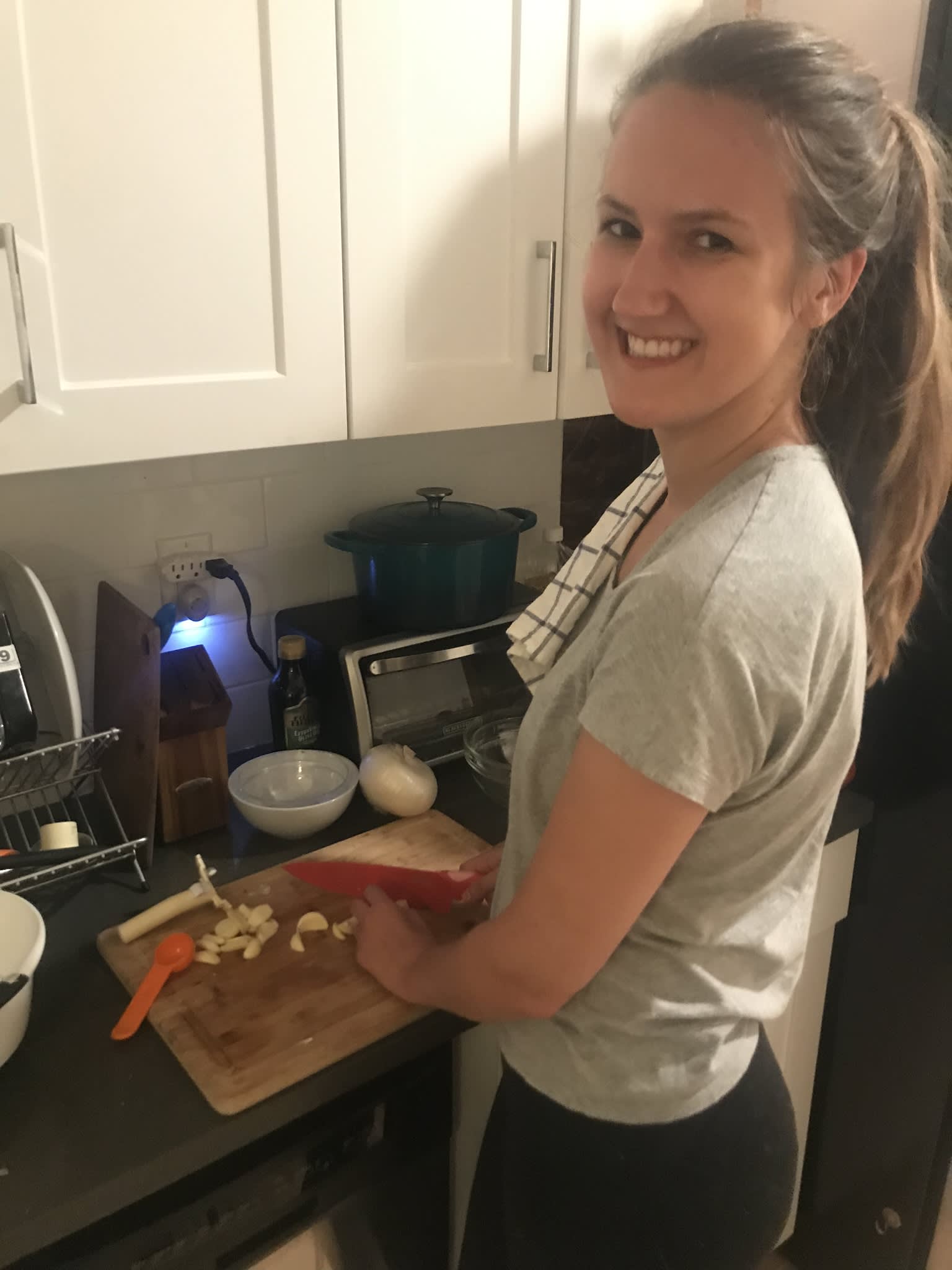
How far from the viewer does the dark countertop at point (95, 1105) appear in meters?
0.80

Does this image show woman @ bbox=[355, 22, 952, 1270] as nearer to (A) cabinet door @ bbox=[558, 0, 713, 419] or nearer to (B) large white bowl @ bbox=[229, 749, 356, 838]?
(B) large white bowl @ bbox=[229, 749, 356, 838]

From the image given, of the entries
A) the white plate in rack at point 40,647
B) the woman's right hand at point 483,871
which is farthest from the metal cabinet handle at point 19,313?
the woman's right hand at point 483,871

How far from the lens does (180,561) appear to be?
4.74ft

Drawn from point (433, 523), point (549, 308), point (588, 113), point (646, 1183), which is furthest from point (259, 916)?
point (588, 113)

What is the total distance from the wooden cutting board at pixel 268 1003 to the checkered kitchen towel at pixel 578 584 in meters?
0.34

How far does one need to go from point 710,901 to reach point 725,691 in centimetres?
23

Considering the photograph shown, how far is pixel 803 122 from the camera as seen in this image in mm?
706

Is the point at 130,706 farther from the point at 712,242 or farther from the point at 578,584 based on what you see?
the point at 712,242

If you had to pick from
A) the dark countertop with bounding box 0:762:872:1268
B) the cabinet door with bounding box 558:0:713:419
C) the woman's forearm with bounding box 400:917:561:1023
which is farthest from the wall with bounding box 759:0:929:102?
the dark countertop with bounding box 0:762:872:1268

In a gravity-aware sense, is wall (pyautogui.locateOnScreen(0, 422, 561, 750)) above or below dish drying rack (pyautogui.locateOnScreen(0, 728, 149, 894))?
above

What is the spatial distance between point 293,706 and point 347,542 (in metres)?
0.25

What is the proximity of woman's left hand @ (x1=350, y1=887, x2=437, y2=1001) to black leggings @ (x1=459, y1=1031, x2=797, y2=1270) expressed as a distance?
140 mm

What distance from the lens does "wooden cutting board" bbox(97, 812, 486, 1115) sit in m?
0.91

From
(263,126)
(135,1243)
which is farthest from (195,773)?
(263,126)
